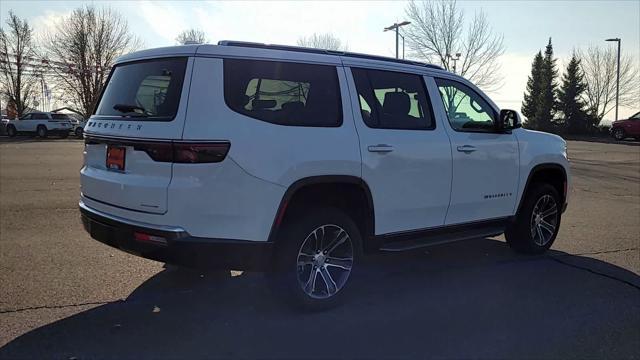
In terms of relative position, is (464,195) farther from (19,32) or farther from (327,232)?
(19,32)

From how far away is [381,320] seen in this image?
443 cm

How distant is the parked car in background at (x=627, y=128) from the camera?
3409 cm

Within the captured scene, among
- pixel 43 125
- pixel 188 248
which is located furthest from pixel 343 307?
pixel 43 125

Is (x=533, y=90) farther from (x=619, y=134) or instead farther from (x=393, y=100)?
(x=393, y=100)

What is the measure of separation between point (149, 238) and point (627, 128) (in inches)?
1448

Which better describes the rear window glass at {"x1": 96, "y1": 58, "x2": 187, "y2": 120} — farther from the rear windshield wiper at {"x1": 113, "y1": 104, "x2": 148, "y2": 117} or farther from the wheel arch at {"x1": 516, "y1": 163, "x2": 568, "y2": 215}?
the wheel arch at {"x1": 516, "y1": 163, "x2": 568, "y2": 215}

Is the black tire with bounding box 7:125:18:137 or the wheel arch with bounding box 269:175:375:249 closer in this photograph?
the wheel arch with bounding box 269:175:375:249

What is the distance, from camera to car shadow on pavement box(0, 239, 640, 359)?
388cm

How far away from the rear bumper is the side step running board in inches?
50.6

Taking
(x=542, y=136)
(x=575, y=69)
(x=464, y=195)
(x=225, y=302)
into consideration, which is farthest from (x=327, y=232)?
(x=575, y=69)

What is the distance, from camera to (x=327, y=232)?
4.56 meters

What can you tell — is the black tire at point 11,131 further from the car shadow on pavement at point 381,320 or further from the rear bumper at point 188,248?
the rear bumper at point 188,248

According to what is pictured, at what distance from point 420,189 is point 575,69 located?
48382 mm

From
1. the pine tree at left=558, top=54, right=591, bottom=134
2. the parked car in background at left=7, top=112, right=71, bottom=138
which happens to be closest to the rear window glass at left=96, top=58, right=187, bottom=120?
the parked car in background at left=7, top=112, right=71, bottom=138
